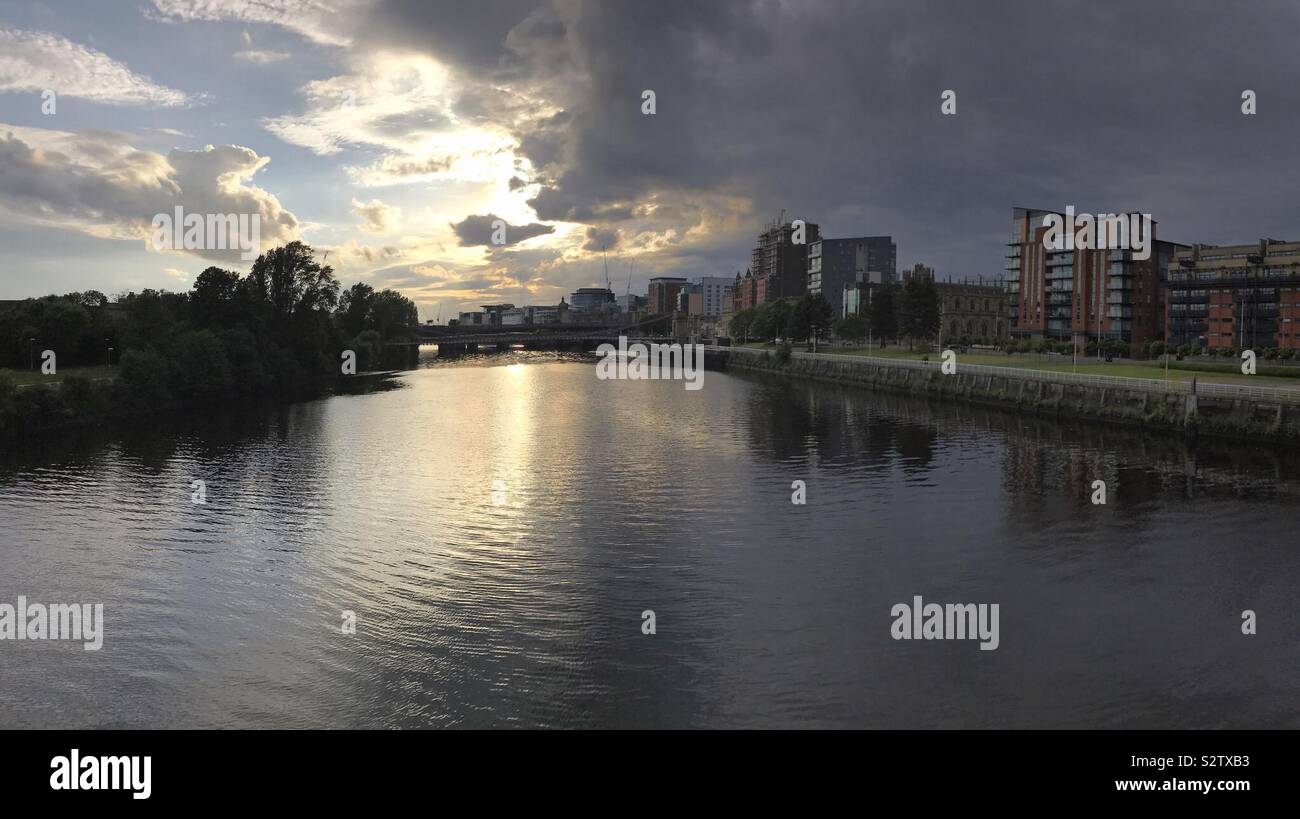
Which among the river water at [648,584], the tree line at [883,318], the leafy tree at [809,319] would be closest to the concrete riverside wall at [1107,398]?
the river water at [648,584]

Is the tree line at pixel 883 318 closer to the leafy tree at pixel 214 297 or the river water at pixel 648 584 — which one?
the river water at pixel 648 584

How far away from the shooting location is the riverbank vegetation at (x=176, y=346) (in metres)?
67.2

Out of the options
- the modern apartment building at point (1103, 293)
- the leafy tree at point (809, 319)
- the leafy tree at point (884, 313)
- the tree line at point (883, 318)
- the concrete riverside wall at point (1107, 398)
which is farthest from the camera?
the leafy tree at point (809, 319)

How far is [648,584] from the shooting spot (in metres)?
26.5

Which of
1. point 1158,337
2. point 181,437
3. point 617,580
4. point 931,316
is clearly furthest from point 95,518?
point 1158,337

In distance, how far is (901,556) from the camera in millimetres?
29656

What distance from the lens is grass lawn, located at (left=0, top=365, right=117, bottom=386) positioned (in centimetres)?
6746

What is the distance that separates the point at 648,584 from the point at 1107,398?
53.7m

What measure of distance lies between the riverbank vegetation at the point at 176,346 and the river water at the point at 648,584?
1360 centimetres

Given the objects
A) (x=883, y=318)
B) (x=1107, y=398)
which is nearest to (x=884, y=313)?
(x=883, y=318)

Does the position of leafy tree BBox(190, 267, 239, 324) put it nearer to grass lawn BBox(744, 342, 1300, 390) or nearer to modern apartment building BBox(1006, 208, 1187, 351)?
grass lawn BBox(744, 342, 1300, 390)

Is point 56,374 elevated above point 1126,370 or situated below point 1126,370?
below

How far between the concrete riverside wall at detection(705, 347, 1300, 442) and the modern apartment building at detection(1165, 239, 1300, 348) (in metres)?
45.4

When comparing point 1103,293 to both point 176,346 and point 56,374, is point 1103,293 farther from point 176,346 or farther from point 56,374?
point 56,374
